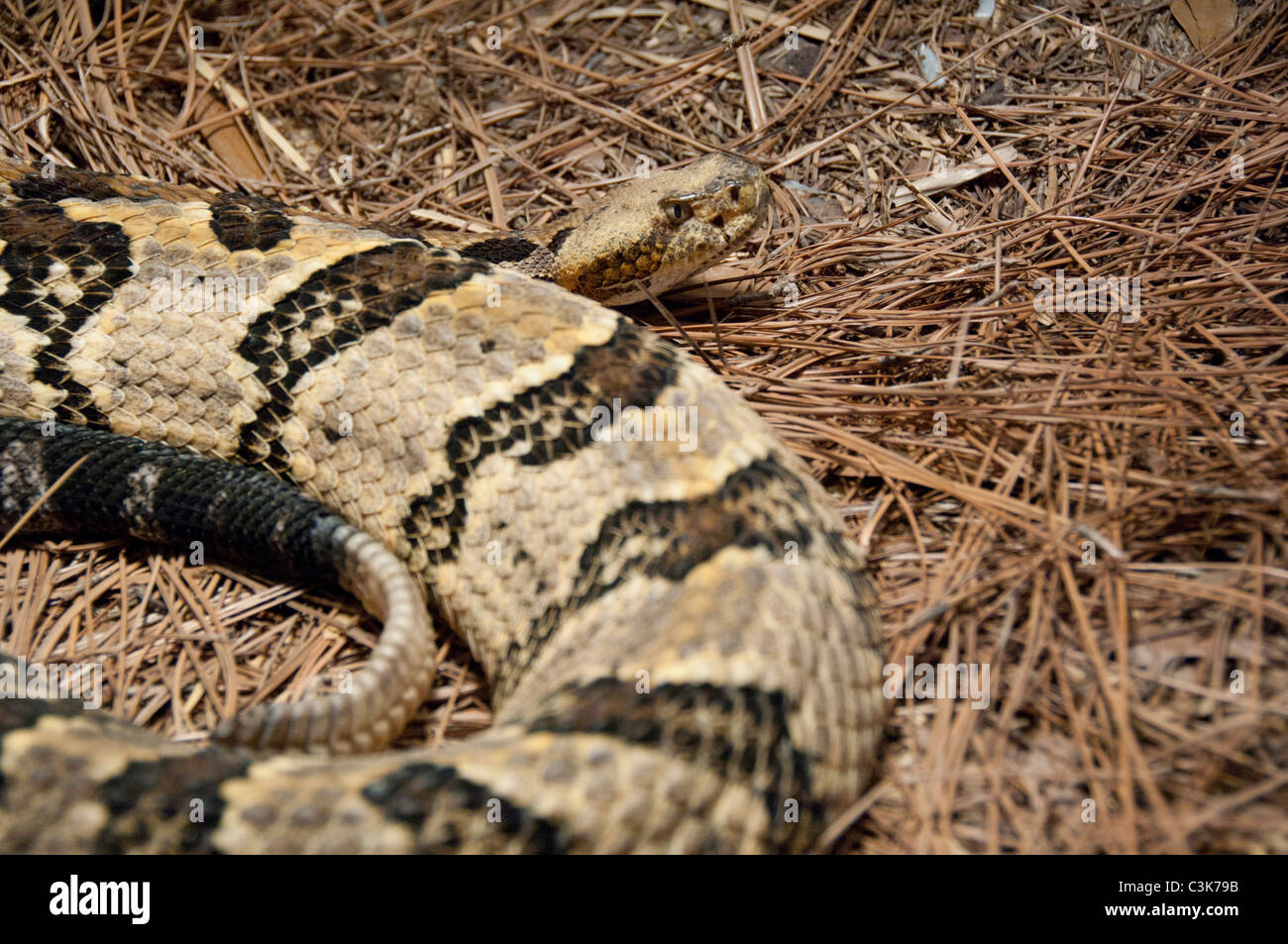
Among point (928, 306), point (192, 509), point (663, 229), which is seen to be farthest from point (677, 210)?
point (192, 509)

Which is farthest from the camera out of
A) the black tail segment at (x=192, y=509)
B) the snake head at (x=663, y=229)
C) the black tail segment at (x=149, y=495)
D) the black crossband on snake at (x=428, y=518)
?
the snake head at (x=663, y=229)

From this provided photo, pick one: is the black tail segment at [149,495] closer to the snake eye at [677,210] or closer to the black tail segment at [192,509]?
the black tail segment at [192,509]

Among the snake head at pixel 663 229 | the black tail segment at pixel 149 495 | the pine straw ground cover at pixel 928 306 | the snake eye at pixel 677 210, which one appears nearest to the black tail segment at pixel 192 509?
the black tail segment at pixel 149 495

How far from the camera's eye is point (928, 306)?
3080mm

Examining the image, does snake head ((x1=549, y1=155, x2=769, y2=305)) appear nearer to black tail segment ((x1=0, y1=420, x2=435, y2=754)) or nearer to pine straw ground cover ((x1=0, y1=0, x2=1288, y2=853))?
pine straw ground cover ((x1=0, y1=0, x2=1288, y2=853))

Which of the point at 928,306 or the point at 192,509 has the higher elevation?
the point at 928,306

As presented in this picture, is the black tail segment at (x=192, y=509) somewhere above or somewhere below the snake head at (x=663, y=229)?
below

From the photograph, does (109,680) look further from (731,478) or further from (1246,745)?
(1246,745)

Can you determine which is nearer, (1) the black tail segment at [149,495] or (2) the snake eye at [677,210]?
(1) the black tail segment at [149,495]

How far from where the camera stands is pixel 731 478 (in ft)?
6.75

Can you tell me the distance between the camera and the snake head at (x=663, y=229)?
309cm

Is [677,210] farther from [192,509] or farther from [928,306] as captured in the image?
[192,509]

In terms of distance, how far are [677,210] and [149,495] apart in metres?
1.77
